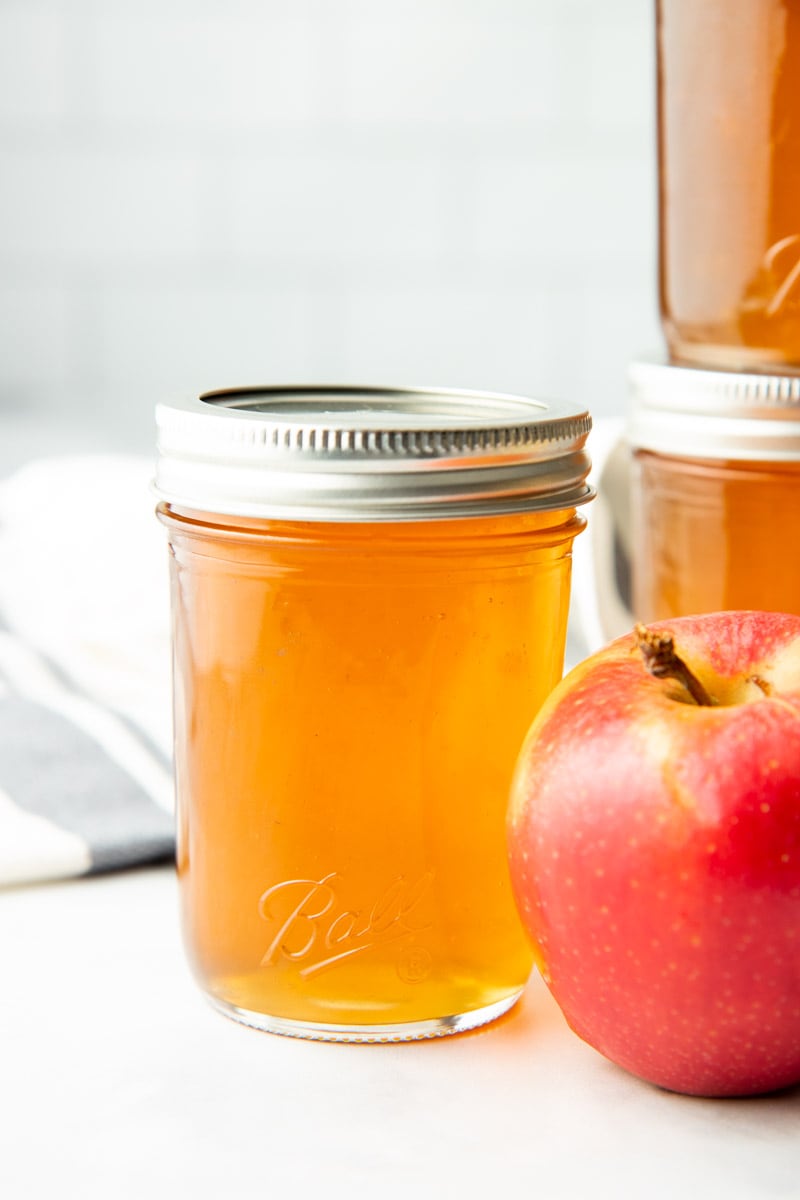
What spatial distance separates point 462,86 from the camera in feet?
7.06

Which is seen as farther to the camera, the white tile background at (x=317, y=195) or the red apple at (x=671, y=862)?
the white tile background at (x=317, y=195)

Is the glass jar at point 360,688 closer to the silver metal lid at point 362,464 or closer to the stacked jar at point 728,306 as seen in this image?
the silver metal lid at point 362,464

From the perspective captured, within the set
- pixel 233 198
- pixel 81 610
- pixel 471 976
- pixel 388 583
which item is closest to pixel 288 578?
pixel 388 583

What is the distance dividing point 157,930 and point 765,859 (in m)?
0.33

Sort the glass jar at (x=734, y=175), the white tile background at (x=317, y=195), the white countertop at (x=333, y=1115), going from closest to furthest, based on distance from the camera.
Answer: the white countertop at (x=333, y=1115)
the glass jar at (x=734, y=175)
the white tile background at (x=317, y=195)

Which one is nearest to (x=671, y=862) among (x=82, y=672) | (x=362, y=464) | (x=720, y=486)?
(x=362, y=464)

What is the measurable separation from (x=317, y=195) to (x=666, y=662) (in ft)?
5.73

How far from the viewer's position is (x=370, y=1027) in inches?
23.6

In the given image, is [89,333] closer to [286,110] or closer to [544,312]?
[286,110]

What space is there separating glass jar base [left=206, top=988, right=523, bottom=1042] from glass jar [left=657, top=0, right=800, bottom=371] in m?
0.38

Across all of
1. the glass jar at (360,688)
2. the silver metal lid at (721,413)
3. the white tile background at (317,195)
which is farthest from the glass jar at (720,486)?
the white tile background at (317,195)

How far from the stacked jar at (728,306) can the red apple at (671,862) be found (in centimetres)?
25

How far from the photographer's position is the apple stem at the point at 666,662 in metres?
0.53

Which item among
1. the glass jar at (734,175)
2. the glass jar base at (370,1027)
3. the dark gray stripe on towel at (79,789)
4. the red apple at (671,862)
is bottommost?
the glass jar base at (370,1027)
